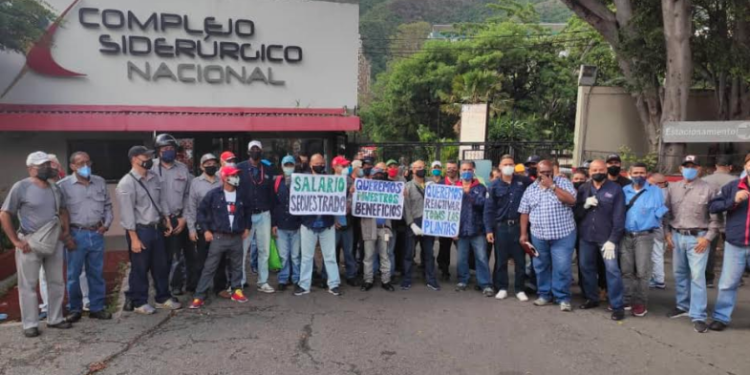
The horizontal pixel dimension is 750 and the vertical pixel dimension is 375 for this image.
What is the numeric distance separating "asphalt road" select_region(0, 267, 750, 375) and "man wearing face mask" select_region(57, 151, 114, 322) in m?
0.32

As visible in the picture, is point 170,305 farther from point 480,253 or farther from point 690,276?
point 690,276

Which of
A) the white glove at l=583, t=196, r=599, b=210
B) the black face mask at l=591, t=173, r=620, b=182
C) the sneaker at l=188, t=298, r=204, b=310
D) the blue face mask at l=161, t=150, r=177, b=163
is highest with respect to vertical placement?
the blue face mask at l=161, t=150, r=177, b=163

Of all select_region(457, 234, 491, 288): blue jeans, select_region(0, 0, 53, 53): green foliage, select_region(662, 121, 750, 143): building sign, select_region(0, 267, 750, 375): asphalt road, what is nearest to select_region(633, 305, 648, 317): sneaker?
select_region(0, 267, 750, 375): asphalt road

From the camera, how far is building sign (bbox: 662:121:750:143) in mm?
9254

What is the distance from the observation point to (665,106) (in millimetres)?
12633

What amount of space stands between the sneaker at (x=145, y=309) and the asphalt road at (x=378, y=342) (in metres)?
0.13

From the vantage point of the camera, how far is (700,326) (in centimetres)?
598

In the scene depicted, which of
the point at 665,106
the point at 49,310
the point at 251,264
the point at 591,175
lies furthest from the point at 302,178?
the point at 665,106

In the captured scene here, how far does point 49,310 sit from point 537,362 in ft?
16.6

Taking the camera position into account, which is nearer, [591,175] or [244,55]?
[591,175]

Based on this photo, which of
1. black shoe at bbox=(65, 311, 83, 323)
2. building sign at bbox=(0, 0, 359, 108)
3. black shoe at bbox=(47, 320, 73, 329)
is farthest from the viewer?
building sign at bbox=(0, 0, 359, 108)

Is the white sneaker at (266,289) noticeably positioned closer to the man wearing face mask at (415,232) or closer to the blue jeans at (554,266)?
the man wearing face mask at (415,232)

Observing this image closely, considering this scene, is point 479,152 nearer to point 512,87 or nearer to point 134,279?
point 134,279

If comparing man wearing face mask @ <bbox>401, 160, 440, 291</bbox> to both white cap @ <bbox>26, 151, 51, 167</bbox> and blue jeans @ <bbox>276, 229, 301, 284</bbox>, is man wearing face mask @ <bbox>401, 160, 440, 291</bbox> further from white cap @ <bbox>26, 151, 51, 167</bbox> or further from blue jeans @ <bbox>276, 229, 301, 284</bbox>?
white cap @ <bbox>26, 151, 51, 167</bbox>
